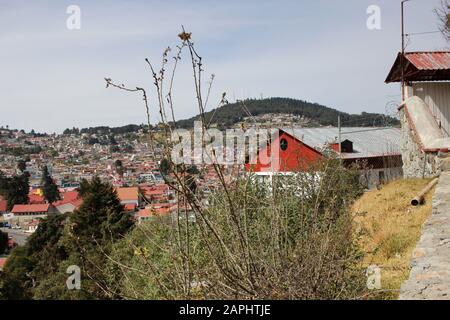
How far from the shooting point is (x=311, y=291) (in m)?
3.17

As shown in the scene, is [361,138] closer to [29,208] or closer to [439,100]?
[439,100]

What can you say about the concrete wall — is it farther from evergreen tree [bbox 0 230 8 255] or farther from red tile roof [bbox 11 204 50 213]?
red tile roof [bbox 11 204 50 213]

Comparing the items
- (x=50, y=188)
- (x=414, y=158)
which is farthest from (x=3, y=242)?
(x=414, y=158)

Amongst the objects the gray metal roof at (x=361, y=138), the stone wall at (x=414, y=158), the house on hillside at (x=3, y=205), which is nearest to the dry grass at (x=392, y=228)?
the stone wall at (x=414, y=158)

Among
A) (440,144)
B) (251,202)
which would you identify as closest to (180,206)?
(251,202)

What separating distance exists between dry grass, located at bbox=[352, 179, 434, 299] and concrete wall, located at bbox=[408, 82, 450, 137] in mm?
1980

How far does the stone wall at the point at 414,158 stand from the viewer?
29.3 feet

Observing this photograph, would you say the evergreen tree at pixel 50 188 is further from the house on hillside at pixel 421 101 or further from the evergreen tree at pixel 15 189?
the house on hillside at pixel 421 101

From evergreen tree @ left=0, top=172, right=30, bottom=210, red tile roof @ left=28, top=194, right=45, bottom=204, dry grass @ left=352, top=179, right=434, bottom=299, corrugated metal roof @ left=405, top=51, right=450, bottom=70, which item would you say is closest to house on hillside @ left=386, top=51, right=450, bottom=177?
corrugated metal roof @ left=405, top=51, right=450, bottom=70

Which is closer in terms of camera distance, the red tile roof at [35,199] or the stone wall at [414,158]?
the stone wall at [414,158]

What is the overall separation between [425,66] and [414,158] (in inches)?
79.1

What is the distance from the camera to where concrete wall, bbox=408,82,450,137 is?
422 inches
